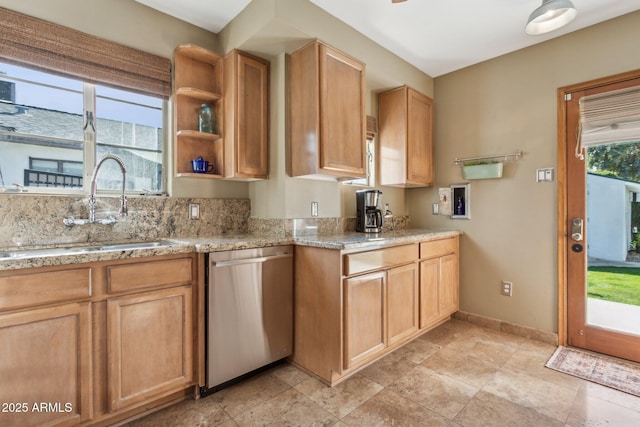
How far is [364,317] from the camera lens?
6.98ft

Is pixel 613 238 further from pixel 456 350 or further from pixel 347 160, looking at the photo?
pixel 347 160

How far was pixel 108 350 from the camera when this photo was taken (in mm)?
1598

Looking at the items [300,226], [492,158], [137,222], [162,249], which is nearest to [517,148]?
[492,158]

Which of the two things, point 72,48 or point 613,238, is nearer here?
point 72,48

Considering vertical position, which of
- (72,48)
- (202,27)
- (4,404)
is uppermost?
(202,27)

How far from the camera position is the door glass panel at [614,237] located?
2.36 metres

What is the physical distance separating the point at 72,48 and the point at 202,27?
3.14 ft

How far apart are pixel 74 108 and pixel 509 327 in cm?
402

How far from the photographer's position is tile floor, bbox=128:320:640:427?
1.71 metres

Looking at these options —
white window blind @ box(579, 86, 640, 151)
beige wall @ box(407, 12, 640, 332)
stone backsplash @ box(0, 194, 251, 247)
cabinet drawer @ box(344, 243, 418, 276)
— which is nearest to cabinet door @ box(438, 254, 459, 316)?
beige wall @ box(407, 12, 640, 332)

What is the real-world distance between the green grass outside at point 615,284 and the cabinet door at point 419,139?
1.63 m

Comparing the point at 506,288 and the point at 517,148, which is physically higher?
the point at 517,148

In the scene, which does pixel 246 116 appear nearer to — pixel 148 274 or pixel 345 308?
pixel 148 274

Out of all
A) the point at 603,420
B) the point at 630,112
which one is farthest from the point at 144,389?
the point at 630,112
